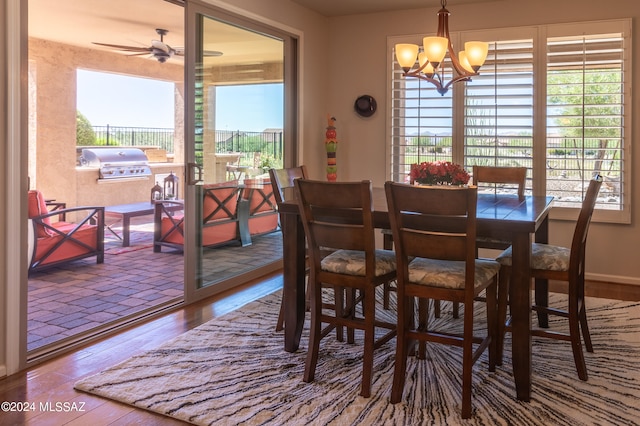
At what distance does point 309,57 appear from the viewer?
5410mm

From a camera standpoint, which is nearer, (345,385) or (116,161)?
(345,385)

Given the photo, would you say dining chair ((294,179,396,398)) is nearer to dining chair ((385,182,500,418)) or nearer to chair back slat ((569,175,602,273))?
dining chair ((385,182,500,418))

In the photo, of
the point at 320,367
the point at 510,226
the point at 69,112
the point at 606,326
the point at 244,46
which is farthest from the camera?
the point at 69,112

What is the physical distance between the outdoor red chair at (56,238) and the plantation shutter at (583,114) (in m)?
4.43

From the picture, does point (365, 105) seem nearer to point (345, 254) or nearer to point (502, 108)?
point (502, 108)

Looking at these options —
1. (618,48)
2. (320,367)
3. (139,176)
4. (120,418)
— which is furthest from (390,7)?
(139,176)

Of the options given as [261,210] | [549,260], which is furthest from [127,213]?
[549,260]

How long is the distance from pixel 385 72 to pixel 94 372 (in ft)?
13.1

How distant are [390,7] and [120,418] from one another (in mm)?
4468

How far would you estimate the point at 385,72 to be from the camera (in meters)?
5.47

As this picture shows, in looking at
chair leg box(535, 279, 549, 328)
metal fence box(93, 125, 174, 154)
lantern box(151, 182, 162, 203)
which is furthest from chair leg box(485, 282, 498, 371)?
metal fence box(93, 125, 174, 154)

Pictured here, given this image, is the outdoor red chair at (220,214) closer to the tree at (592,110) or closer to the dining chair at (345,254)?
the dining chair at (345,254)

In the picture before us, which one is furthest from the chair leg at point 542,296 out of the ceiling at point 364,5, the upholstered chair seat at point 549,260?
the ceiling at point 364,5

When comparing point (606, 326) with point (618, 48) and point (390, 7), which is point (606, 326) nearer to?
point (618, 48)
